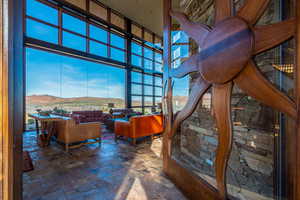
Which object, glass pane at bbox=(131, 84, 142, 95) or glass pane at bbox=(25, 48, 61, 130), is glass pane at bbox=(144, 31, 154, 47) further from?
glass pane at bbox=(25, 48, 61, 130)

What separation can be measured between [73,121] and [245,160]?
133 inches

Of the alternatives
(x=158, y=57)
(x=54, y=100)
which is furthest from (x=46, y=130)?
(x=158, y=57)

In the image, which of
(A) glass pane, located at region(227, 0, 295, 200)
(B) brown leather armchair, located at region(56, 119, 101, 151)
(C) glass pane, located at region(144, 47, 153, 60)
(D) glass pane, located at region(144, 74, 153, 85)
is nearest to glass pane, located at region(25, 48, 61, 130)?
(B) brown leather armchair, located at region(56, 119, 101, 151)

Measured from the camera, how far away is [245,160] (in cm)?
A: 149

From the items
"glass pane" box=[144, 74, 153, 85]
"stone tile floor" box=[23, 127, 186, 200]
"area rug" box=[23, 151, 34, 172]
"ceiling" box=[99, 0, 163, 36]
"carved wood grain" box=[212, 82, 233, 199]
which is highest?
"ceiling" box=[99, 0, 163, 36]

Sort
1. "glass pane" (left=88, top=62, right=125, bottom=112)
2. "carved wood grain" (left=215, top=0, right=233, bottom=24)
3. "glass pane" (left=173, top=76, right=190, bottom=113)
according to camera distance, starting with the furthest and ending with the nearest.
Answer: "glass pane" (left=88, top=62, right=125, bottom=112) → "glass pane" (left=173, top=76, right=190, bottom=113) → "carved wood grain" (left=215, top=0, right=233, bottom=24)

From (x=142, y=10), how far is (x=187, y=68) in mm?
6363

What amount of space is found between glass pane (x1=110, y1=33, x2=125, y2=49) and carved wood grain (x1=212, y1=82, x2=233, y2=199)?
7.09 meters

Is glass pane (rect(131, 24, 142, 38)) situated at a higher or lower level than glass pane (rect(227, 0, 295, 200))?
higher

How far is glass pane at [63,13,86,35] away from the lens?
5578 mm

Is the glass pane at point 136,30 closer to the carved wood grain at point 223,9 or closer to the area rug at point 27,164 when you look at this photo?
the area rug at point 27,164

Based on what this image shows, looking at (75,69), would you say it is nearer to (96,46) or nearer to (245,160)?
(96,46)

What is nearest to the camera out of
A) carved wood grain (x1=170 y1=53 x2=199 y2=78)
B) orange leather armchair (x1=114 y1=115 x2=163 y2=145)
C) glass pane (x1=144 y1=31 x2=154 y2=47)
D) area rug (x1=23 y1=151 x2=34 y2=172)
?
carved wood grain (x1=170 y1=53 x2=199 y2=78)

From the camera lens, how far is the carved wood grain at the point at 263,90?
2.70 ft
